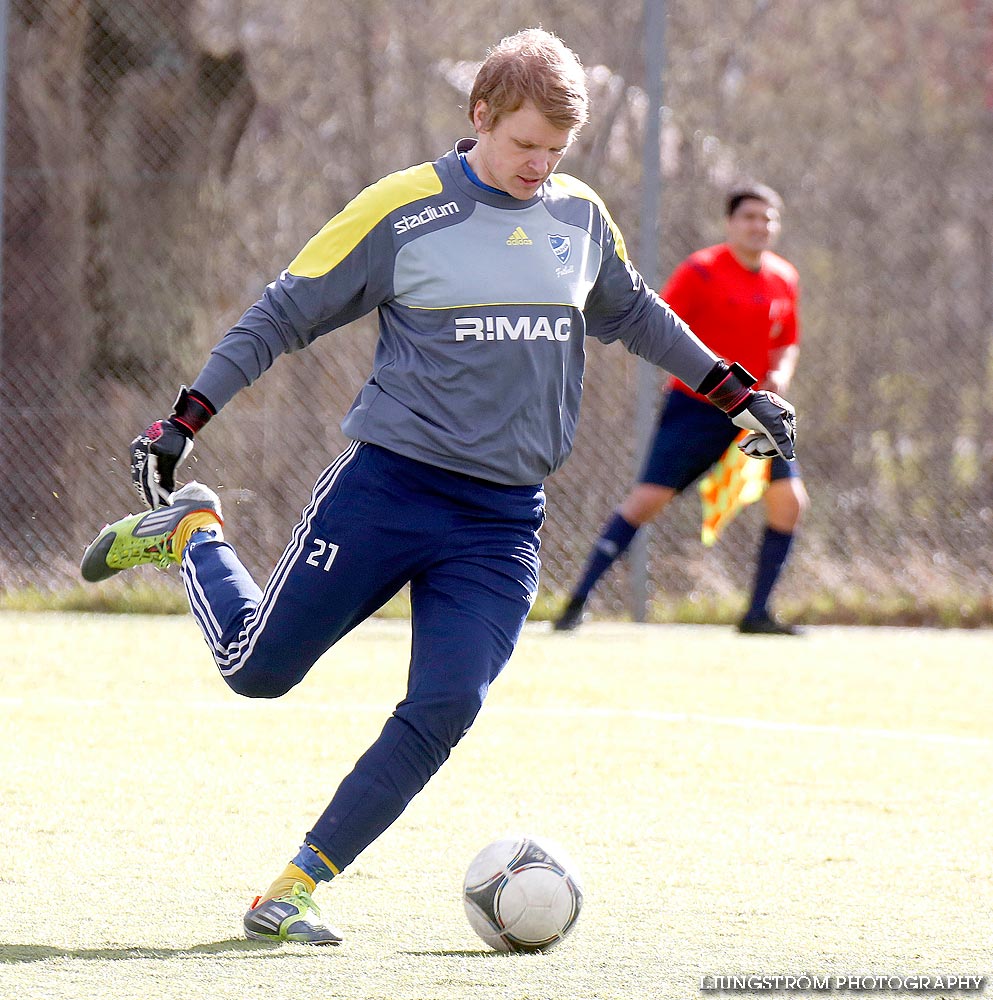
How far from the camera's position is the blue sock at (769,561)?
950 centimetres

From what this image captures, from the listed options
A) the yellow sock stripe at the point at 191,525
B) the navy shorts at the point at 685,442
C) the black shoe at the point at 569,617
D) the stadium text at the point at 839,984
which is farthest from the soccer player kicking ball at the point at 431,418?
the black shoe at the point at 569,617

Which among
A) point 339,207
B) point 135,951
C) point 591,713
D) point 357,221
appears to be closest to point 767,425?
point 357,221

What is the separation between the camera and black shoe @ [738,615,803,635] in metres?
9.65

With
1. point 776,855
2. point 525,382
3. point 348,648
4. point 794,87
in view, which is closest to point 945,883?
point 776,855

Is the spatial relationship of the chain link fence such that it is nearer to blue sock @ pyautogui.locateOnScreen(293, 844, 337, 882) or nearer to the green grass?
the green grass

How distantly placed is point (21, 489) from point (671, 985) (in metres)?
7.79

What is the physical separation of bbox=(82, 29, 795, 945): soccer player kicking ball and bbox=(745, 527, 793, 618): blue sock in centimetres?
566

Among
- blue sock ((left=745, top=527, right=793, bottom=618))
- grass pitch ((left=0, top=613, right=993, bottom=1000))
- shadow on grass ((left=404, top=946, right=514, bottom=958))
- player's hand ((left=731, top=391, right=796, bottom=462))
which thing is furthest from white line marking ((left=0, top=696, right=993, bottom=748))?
shadow on grass ((left=404, top=946, right=514, bottom=958))

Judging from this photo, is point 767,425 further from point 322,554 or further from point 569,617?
point 569,617

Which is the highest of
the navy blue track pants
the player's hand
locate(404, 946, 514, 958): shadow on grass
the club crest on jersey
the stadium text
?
the club crest on jersey

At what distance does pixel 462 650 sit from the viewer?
12.4 ft

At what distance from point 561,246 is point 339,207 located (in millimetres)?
7582

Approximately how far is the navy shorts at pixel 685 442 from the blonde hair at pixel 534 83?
17.5 ft

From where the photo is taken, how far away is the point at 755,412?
430 centimetres
